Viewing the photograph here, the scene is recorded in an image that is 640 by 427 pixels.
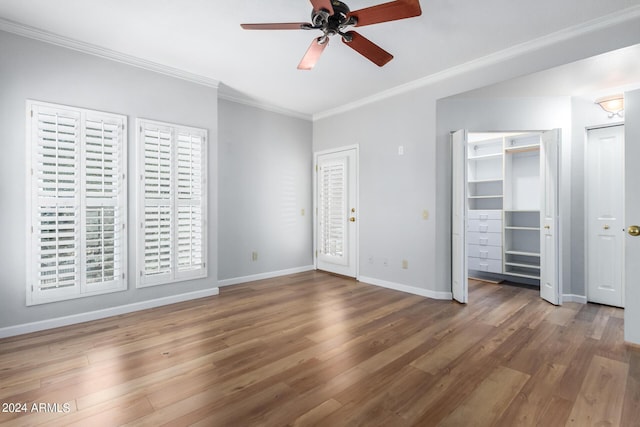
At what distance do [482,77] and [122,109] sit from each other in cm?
402

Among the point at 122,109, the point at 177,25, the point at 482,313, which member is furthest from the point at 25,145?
the point at 482,313

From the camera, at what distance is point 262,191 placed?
5.07 metres

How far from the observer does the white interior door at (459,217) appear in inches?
145

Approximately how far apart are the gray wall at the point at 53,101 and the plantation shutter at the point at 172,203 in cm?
13

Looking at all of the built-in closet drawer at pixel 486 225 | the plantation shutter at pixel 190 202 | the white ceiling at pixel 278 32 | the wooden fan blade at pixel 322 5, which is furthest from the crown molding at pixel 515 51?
the plantation shutter at pixel 190 202

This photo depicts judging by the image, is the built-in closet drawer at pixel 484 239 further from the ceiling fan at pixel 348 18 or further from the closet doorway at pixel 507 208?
the ceiling fan at pixel 348 18

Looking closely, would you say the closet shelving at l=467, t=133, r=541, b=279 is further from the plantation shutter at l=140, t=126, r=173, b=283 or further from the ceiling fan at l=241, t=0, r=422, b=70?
the plantation shutter at l=140, t=126, r=173, b=283

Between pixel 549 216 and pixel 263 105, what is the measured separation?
434 cm

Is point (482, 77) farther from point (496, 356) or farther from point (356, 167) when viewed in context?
point (496, 356)

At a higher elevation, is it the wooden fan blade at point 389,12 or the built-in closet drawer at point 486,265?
the wooden fan blade at point 389,12

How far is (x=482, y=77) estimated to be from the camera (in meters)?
3.46

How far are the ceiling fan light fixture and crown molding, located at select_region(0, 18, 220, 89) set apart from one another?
15.4 ft

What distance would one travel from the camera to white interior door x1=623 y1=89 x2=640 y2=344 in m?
2.58

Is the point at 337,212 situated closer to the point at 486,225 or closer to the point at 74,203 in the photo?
the point at 486,225
